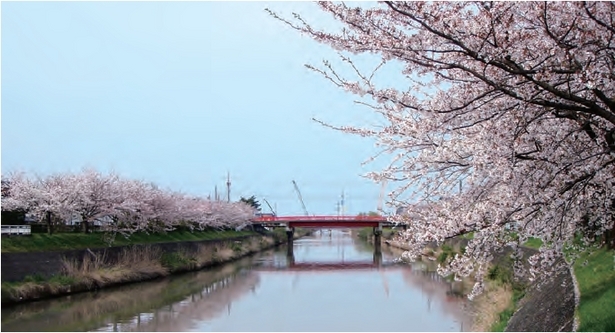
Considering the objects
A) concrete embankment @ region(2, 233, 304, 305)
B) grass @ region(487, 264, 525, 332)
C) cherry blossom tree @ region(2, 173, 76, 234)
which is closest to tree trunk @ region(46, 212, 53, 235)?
cherry blossom tree @ region(2, 173, 76, 234)

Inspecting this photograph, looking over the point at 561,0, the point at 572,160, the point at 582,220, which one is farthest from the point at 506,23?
the point at 582,220

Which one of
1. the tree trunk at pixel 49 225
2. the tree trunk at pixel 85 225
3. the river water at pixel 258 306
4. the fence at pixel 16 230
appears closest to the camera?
the river water at pixel 258 306

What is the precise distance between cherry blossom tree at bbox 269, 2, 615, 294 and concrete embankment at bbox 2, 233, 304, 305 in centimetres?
1511

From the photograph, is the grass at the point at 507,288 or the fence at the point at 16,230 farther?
the fence at the point at 16,230

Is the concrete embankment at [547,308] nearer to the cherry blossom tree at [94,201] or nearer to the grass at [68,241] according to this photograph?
the grass at [68,241]

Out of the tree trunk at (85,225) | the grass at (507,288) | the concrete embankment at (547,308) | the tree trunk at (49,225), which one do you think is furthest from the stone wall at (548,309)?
the tree trunk at (85,225)

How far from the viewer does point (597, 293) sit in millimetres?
8750

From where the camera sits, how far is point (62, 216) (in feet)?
83.8

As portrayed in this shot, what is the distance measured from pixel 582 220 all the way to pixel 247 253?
3820cm

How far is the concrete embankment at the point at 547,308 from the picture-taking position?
8.99 m

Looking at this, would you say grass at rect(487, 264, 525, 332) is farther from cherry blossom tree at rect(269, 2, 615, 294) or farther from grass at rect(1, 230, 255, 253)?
grass at rect(1, 230, 255, 253)

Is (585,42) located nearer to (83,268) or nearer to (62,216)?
(83,268)

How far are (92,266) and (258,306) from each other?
744 centimetres

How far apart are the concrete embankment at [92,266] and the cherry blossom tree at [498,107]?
15.1 m
